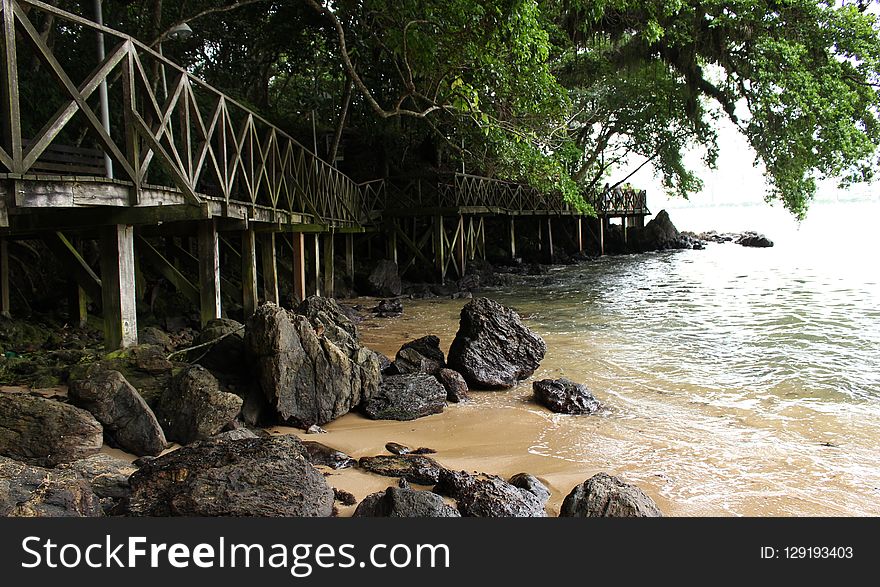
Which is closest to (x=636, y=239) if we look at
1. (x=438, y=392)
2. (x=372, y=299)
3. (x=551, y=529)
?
(x=372, y=299)

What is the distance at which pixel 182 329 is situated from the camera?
10031mm

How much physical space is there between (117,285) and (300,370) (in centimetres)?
169

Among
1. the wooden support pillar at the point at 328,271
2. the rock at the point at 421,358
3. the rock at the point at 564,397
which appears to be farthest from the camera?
the wooden support pillar at the point at 328,271

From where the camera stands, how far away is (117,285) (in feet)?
18.4

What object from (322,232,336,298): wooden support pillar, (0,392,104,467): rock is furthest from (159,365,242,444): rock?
(322,232,336,298): wooden support pillar

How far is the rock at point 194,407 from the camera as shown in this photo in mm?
4875

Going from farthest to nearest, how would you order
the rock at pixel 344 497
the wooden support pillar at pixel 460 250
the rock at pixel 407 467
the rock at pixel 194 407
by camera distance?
1. the wooden support pillar at pixel 460 250
2. the rock at pixel 194 407
3. the rock at pixel 407 467
4. the rock at pixel 344 497

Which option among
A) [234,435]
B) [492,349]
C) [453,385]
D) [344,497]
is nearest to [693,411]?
[492,349]

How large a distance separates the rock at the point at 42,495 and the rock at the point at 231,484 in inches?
8.2

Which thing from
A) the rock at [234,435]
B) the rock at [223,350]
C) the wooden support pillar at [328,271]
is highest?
the wooden support pillar at [328,271]

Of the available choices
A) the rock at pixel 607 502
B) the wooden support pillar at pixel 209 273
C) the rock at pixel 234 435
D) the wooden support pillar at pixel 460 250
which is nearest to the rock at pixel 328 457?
the rock at pixel 234 435

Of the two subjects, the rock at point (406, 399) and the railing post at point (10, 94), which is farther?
the rock at point (406, 399)

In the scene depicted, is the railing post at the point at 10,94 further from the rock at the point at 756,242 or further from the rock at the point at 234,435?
the rock at the point at 756,242

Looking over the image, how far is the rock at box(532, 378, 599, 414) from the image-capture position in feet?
20.9
